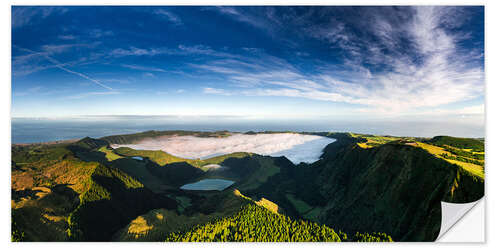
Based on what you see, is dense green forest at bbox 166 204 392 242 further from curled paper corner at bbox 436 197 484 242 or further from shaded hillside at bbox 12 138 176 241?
shaded hillside at bbox 12 138 176 241

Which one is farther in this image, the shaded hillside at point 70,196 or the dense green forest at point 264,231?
the dense green forest at point 264,231

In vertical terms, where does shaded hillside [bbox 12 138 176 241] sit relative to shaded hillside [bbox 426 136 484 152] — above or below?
below

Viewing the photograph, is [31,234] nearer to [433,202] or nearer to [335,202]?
[433,202]

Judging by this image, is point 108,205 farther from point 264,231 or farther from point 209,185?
point 264,231

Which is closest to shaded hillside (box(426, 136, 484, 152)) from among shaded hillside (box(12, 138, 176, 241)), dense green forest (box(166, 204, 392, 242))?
dense green forest (box(166, 204, 392, 242))

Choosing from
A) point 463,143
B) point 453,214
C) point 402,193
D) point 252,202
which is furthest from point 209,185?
point 463,143

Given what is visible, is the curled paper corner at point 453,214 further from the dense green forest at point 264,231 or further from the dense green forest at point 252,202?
the dense green forest at point 264,231

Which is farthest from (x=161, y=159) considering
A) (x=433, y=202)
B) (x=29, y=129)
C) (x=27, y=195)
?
(x=433, y=202)

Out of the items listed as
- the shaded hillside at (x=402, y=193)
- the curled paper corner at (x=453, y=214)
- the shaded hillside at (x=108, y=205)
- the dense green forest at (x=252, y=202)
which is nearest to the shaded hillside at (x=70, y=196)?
the shaded hillside at (x=108, y=205)

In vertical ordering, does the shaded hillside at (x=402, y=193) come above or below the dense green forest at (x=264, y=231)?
above
